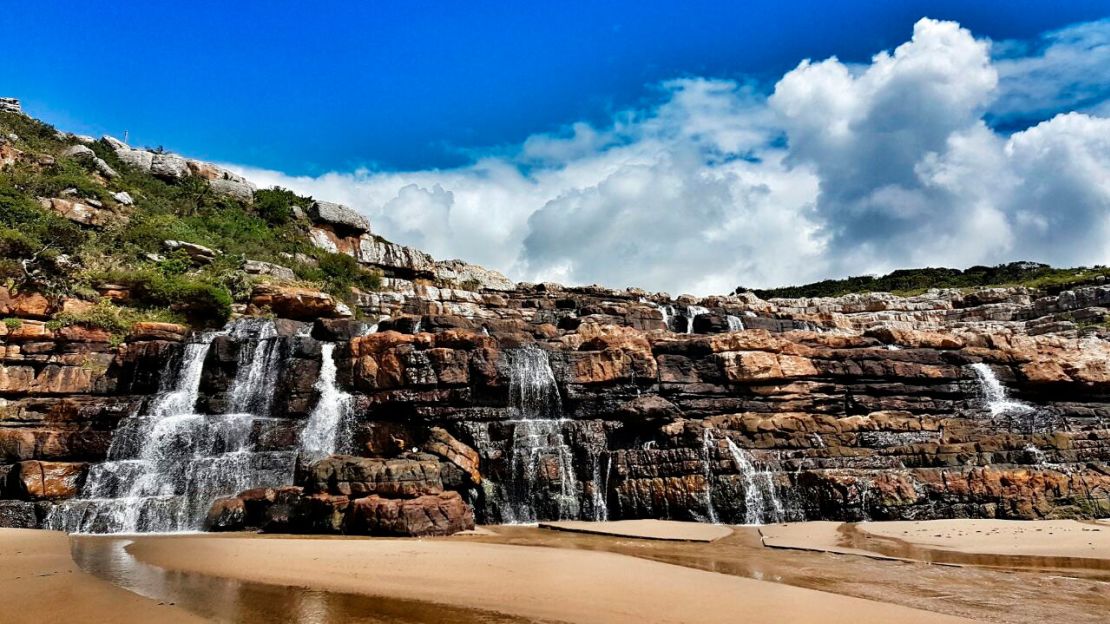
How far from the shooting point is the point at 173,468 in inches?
679

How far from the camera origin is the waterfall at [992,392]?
22656 millimetres

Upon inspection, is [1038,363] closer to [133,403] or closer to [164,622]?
[164,622]

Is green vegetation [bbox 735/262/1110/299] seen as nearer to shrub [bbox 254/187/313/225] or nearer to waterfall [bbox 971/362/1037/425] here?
waterfall [bbox 971/362/1037/425]

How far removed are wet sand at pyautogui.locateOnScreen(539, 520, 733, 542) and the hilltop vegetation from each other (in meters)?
18.4

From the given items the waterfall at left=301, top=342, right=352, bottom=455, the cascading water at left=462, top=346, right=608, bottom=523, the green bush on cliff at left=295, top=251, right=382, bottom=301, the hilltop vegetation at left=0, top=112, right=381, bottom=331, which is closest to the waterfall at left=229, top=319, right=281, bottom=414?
the waterfall at left=301, top=342, right=352, bottom=455

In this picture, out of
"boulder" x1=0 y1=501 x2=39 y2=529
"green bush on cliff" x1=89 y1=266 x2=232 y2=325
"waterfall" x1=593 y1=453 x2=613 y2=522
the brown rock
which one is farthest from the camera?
"green bush on cliff" x1=89 y1=266 x2=232 y2=325

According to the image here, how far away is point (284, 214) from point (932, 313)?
4791 cm

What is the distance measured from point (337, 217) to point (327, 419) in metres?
31.0

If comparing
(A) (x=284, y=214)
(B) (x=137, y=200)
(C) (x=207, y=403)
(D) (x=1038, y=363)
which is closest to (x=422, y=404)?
(C) (x=207, y=403)

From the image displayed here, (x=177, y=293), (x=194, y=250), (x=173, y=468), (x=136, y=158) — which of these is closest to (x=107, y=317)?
(x=177, y=293)

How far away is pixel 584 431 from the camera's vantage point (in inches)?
754

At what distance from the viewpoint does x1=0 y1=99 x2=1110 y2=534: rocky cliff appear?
16.6m

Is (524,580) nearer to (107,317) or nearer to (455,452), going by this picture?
(455,452)

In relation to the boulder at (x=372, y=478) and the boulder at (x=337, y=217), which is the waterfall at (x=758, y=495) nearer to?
the boulder at (x=372, y=478)
